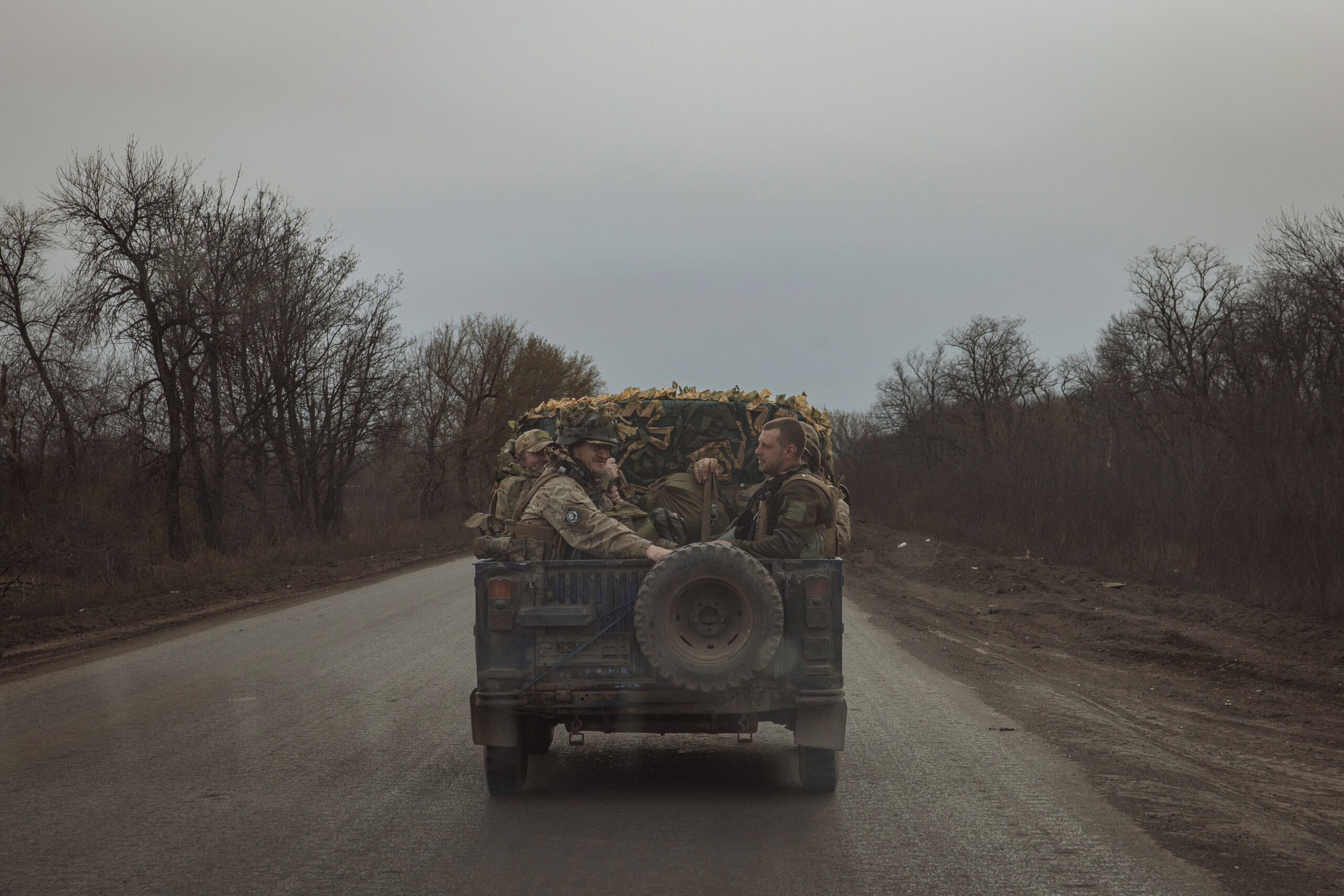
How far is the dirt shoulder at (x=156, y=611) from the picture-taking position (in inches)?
483

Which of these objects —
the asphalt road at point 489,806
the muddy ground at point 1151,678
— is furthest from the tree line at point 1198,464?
the asphalt road at point 489,806

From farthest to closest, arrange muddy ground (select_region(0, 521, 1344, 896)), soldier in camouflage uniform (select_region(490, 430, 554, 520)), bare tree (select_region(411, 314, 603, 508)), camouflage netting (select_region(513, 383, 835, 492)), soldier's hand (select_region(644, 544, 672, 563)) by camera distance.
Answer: bare tree (select_region(411, 314, 603, 508))
camouflage netting (select_region(513, 383, 835, 492))
soldier in camouflage uniform (select_region(490, 430, 554, 520))
soldier's hand (select_region(644, 544, 672, 563))
muddy ground (select_region(0, 521, 1344, 896))

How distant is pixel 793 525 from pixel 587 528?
1122 mm

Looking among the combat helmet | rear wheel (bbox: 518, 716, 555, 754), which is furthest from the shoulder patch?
rear wheel (bbox: 518, 716, 555, 754)

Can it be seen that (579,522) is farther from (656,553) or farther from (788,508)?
(788,508)

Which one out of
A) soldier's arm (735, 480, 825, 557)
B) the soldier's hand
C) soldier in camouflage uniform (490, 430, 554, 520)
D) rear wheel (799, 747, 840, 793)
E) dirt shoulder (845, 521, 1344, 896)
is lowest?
dirt shoulder (845, 521, 1344, 896)

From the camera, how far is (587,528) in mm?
5922

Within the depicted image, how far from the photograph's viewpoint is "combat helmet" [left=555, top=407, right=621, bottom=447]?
20.5 ft

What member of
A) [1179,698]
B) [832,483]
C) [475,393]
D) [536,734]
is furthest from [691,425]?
[475,393]

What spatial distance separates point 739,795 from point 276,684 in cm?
520

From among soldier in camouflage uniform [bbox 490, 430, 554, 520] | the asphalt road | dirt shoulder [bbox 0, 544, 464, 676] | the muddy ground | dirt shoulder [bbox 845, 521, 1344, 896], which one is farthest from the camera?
dirt shoulder [bbox 0, 544, 464, 676]

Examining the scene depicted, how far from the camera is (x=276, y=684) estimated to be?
954 cm

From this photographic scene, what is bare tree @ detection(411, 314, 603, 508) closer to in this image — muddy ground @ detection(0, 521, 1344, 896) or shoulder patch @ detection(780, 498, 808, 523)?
muddy ground @ detection(0, 521, 1344, 896)

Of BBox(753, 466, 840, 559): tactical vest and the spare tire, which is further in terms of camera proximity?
BBox(753, 466, 840, 559): tactical vest
